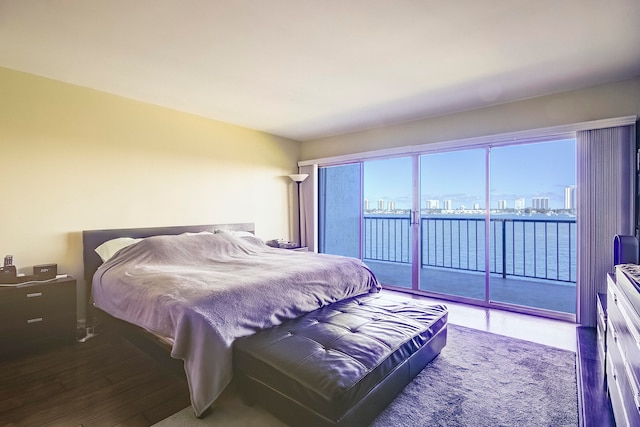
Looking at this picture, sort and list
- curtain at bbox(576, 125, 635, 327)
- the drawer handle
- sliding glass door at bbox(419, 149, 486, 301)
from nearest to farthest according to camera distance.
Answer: the drawer handle → curtain at bbox(576, 125, 635, 327) → sliding glass door at bbox(419, 149, 486, 301)

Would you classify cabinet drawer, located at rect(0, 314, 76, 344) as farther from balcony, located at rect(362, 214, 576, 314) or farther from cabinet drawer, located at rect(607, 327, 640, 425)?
balcony, located at rect(362, 214, 576, 314)

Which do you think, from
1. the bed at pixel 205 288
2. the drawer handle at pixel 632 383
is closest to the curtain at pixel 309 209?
the bed at pixel 205 288

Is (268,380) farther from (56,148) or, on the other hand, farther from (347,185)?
(347,185)

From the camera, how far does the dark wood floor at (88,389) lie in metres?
1.87

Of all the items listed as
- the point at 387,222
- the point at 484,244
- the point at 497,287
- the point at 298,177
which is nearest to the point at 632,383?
the point at 484,244

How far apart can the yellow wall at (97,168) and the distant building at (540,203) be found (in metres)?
4.06

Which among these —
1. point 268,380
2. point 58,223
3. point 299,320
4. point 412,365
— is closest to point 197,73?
point 58,223

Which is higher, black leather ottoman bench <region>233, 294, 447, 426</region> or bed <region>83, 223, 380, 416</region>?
bed <region>83, 223, 380, 416</region>

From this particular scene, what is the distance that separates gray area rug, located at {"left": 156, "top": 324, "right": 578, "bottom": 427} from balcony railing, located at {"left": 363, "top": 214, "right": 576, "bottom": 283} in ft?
5.51

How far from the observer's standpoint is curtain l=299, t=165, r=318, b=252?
18.0 ft

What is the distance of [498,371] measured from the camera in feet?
7.63

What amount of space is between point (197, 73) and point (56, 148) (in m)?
1.56

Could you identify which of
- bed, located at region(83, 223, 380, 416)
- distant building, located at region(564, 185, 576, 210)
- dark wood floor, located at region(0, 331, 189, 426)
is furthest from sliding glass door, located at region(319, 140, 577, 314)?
dark wood floor, located at region(0, 331, 189, 426)

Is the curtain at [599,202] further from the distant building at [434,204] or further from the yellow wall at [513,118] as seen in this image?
the distant building at [434,204]
